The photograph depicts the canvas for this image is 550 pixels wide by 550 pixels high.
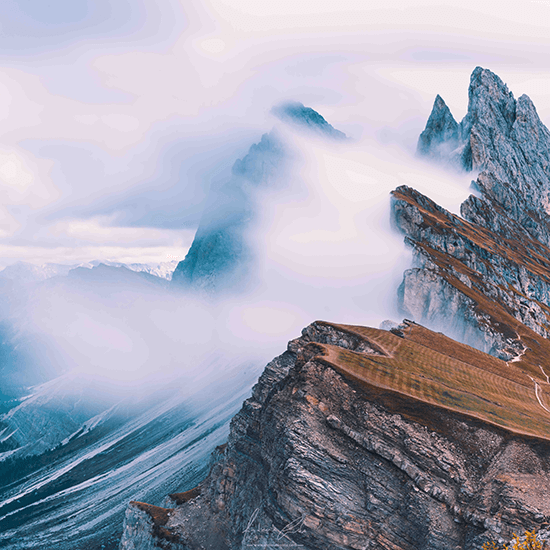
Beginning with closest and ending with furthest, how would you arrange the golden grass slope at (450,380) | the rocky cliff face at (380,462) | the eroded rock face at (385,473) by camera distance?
the eroded rock face at (385,473) → the rocky cliff face at (380,462) → the golden grass slope at (450,380)

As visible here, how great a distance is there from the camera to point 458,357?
301ft

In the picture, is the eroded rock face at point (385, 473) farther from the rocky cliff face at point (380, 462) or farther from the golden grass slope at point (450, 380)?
the golden grass slope at point (450, 380)

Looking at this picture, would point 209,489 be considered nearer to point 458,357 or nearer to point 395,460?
point 395,460

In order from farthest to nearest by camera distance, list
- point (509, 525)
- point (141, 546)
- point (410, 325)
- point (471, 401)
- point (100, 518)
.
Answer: point (100, 518)
point (410, 325)
point (141, 546)
point (471, 401)
point (509, 525)

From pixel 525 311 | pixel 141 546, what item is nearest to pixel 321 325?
pixel 141 546

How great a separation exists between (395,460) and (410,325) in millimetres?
67847

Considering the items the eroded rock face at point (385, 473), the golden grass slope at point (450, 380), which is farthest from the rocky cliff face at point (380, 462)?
the golden grass slope at point (450, 380)

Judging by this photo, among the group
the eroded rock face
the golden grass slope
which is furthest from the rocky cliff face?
the golden grass slope

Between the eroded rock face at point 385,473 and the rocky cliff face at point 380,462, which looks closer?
the eroded rock face at point 385,473

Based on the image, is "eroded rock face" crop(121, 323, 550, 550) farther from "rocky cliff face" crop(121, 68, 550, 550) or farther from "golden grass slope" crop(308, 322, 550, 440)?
"golden grass slope" crop(308, 322, 550, 440)

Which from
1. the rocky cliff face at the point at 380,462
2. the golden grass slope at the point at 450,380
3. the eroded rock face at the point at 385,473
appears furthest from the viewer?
the golden grass slope at the point at 450,380

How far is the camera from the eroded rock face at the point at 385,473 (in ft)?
155

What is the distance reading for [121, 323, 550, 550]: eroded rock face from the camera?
47094 mm

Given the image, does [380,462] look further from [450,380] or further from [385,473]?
[450,380]
